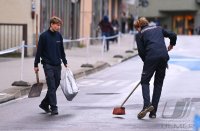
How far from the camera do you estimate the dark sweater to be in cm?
1220

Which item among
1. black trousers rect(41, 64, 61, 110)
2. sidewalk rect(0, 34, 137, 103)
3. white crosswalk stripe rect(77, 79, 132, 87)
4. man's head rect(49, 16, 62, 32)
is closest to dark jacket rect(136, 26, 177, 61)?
man's head rect(49, 16, 62, 32)

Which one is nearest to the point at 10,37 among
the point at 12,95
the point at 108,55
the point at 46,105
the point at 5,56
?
the point at 5,56

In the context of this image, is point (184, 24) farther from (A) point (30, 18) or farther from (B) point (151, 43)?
(B) point (151, 43)

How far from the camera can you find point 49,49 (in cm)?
1223

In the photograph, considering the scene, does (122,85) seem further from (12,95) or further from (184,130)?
(184,130)

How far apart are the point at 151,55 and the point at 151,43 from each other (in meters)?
0.21

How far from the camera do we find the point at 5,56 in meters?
27.3

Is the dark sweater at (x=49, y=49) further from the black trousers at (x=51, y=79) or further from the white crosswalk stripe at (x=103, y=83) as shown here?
the white crosswalk stripe at (x=103, y=83)

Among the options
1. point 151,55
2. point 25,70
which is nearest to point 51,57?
point 151,55

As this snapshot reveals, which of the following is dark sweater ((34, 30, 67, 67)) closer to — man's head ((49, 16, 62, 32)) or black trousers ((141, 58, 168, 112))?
man's head ((49, 16, 62, 32))

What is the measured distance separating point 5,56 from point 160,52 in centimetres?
1667

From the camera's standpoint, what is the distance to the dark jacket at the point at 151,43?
11398 mm

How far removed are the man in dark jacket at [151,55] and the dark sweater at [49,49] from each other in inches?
65.1

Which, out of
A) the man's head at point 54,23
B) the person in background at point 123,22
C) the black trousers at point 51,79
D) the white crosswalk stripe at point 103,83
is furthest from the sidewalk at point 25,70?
the person in background at point 123,22
